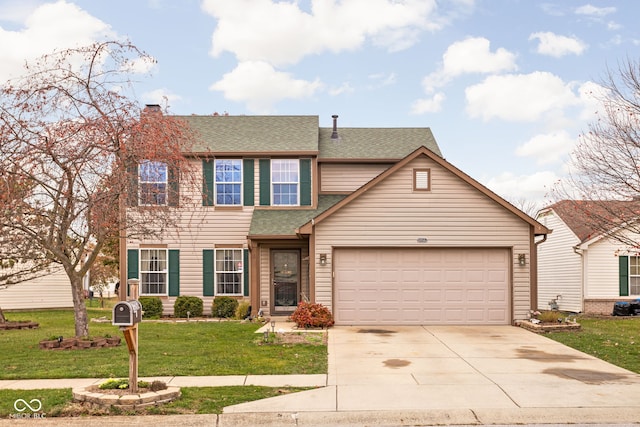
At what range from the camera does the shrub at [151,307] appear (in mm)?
21984

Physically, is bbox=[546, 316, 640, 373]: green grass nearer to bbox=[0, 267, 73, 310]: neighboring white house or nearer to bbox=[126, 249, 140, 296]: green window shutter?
bbox=[126, 249, 140, 296]: green window shutter

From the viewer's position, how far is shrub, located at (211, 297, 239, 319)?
21766mm

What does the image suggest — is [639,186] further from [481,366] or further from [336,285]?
[336,285]

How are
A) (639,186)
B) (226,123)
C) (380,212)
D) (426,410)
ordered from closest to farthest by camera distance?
(426,410)
(639,186)
(380,212)
(226,123)

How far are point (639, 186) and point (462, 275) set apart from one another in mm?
5490

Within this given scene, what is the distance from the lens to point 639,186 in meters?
15.4

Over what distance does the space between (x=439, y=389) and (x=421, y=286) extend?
30.2ft

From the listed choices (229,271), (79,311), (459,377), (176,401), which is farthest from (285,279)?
(176,401)

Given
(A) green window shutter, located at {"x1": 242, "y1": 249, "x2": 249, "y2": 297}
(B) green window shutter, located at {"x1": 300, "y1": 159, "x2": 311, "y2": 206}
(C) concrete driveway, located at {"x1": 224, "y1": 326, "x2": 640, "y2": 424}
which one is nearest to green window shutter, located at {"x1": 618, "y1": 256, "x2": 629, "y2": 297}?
(C) concrete driveway, located at {"x1": 224, "y1": 326, "x2": 640, "y2": 424}

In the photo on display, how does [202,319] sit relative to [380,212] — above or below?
below

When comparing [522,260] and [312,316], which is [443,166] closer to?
[522,260]

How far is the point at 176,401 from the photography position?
9.00 metres

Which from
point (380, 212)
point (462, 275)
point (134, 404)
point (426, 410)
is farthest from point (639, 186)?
point (134, 404)

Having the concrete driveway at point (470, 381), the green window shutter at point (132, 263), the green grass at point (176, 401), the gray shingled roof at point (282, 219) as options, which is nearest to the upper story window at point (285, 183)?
the gray shingled roof at point (282, 219)
